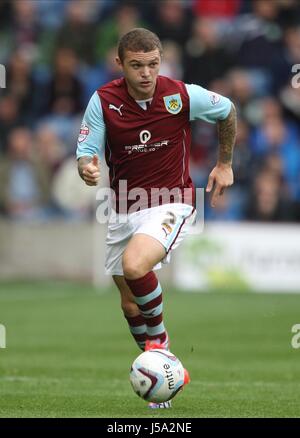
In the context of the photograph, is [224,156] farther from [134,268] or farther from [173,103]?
[134,268]

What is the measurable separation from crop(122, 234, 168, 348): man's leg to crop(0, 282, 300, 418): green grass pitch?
0.74 m

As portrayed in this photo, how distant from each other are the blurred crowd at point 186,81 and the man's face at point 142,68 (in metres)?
9.72

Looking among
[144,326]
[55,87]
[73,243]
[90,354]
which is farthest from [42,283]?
[144,326]

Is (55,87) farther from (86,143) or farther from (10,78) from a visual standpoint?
(86,143)

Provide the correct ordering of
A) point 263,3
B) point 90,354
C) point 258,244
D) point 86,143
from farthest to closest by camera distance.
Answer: point 263,3, point 258,244, point 90,354, point 86,143

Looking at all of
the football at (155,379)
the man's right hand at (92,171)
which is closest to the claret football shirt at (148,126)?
the man's right hand at (92,171)

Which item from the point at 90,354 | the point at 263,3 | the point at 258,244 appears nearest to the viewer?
the point at 90,354

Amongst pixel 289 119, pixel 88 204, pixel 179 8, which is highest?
pixel 179 8

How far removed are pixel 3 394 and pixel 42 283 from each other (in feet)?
34.4

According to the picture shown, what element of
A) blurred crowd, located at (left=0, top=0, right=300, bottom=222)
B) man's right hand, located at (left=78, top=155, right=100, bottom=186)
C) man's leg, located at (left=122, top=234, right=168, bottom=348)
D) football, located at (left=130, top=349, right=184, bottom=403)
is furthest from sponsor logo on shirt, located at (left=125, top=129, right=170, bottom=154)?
blurred crowd, located at (left=0, top=0, right=300, bottom=222)

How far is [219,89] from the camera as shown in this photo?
1869 cm

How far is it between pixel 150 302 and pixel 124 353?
12.2 feet

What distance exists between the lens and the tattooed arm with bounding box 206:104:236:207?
8.27 meters

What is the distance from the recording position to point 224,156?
27.5 ft
